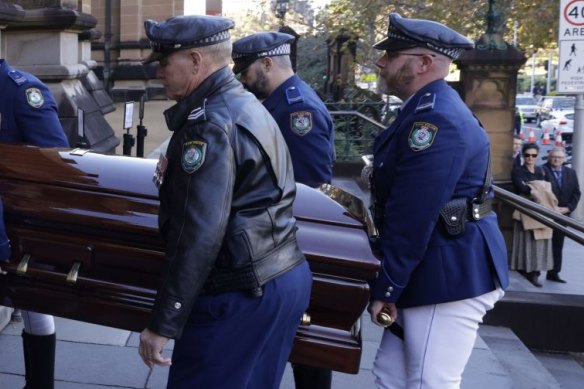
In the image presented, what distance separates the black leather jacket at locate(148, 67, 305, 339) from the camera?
2.13 metres

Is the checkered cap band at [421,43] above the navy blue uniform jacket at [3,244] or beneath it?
above

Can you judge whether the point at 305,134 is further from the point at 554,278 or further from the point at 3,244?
the point at 554,278

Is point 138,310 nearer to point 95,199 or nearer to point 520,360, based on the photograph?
point 95,199

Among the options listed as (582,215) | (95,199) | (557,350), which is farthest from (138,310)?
(582,215)

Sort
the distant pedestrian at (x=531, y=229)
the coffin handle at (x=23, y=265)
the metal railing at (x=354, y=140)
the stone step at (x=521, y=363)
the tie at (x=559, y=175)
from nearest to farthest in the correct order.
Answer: the coffin handle at (x=23, y=265) → the stone step at (x=521, y=363) → the distant pedestrian at (x=531, y=229) → the tie at (x=559, y=175) → the metal railing at (x=354, y=140)

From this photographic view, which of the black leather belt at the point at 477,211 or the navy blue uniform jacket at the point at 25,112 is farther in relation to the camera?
the navy blue uniform jacket at the point at 25,112

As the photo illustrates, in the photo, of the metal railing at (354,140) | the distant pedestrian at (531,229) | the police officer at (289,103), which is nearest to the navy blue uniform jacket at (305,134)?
the police officer at (289,103)

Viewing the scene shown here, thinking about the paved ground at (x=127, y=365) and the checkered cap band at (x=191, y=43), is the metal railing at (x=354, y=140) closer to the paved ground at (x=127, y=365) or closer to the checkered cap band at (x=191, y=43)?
the paved ground at (x=127, y=365)

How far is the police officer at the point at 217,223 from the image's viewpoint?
2143 mm

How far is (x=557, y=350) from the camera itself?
21.4ft

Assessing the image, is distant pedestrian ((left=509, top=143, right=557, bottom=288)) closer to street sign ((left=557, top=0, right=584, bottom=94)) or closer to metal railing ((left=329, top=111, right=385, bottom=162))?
street sign ((left=557, top=0, right=584, bottom=94))

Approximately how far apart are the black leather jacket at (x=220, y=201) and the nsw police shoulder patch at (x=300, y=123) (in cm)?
152

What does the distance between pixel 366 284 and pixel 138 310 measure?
0.81 m

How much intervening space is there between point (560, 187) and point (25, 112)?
7501 mm
